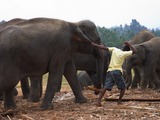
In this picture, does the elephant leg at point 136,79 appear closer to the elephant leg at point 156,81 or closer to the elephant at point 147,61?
the elephant leg at point 156,81

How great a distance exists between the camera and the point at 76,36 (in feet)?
31.7

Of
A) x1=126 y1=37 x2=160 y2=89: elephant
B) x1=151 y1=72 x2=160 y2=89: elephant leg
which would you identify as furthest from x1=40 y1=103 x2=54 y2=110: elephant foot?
x1=151 y1=72 x2=160 y2=89: elephant leg

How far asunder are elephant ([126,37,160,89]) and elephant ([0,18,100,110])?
5.53 m

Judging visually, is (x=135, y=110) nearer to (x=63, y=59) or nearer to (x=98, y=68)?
(x=63, y=59)

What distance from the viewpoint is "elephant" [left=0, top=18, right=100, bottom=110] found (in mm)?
8523

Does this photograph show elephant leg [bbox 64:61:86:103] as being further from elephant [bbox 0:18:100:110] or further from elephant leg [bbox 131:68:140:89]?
elephant leg [bbox 131:68:140:89]

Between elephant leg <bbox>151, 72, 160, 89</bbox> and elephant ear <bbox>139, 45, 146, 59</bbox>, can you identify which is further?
elephant leg <bbox>151, 72, 160, 89</bbox>

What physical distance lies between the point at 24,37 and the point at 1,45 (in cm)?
53

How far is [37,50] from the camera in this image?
8820 millimetres

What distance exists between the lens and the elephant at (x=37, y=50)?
8.52 metres

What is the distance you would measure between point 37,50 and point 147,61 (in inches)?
279

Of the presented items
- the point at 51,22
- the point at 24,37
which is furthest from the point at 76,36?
the point at 24,37

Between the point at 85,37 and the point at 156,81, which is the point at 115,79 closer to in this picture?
the point at 85,37

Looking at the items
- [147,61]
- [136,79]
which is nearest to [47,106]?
[147,61]
